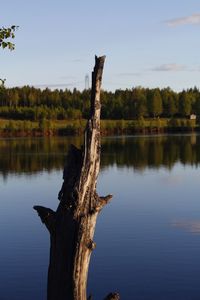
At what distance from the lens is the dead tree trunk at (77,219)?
705 cm

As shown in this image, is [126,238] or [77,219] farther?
[126,238]

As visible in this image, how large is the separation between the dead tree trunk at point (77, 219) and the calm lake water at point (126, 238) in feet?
37.7

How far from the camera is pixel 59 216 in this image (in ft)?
23.8

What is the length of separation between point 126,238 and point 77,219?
20.0 m

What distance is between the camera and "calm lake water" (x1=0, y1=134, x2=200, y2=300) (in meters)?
19.5

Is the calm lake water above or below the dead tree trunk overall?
below

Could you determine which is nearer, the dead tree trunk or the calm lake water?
the dead tree trunk

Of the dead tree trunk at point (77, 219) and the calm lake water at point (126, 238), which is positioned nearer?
the dead tree trunk at point (77, 219)

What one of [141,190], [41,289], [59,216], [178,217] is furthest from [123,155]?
[59,216]

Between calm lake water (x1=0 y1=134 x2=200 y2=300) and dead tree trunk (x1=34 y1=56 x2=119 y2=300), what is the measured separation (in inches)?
453

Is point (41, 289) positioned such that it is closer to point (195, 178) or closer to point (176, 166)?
point (195, 178)

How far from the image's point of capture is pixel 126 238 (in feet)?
87.9

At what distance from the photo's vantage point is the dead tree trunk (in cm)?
705

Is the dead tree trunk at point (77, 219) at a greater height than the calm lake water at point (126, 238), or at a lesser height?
greater
